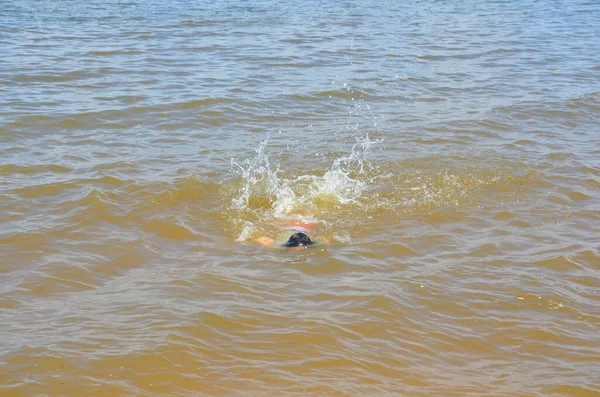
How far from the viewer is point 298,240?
21.3 ft

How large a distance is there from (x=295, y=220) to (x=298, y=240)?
2.43ft

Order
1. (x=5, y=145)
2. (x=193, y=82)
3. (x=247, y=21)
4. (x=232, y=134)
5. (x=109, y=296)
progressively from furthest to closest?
1. (x=247, y=21)
2. (x=193, y=82)
3. (x=232, y=134)
4. (x=5, y=145)
5. (x=109, y=296)

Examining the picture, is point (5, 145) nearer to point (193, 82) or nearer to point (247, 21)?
point (193, 82)

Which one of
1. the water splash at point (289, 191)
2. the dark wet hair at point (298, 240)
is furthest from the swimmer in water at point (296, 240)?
the water splash at point (289, 191)

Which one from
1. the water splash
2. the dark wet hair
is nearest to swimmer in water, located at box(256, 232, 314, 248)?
the dark wet hair

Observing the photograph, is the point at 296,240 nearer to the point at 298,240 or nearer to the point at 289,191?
the point at 298,240

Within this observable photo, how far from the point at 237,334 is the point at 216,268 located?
109 centimetres

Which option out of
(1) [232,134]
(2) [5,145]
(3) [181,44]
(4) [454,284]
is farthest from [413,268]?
(3) [181,44]

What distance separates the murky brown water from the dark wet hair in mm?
96

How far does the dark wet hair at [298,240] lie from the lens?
6.50 metres

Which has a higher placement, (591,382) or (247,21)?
(247,21)

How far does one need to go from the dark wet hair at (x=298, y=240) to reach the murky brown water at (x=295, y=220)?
96 millimetres

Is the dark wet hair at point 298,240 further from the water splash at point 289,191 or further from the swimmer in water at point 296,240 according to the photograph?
the water splash at point 289,191

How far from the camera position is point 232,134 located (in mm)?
9477
